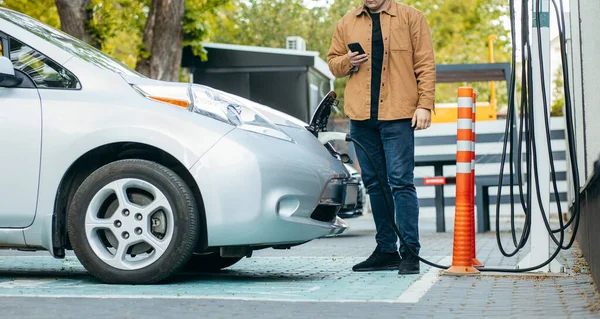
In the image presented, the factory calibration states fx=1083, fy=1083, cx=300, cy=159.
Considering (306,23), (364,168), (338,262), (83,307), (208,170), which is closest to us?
(83,307)

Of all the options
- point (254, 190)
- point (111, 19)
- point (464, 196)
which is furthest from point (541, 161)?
point (111, 19)

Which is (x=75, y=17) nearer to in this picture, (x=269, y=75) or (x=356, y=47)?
(x=269, y=75)

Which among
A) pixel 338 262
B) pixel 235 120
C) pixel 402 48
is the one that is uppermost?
pixel 402 48

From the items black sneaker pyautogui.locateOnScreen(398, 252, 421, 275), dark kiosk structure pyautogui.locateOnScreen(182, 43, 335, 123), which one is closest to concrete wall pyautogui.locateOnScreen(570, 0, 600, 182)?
black sneaker pyautogui.locateOnScreen(398, 252, 421, 275)

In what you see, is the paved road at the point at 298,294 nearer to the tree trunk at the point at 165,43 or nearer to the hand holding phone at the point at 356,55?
the hand holding phone at the point at 356,55

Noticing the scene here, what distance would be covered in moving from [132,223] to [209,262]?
4.10ft

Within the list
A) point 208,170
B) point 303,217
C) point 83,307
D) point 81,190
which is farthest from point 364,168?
point 83,307

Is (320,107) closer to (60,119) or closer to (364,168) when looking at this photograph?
(364,168)

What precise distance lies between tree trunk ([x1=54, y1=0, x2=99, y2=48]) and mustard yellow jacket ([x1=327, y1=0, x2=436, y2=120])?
32.1ft

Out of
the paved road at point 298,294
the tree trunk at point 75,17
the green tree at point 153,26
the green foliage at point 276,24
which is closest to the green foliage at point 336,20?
the green foliage at point 276,24

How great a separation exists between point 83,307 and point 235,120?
5.03 feet

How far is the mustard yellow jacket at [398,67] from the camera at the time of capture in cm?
686

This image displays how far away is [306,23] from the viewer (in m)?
36.5

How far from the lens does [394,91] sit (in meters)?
6.88
